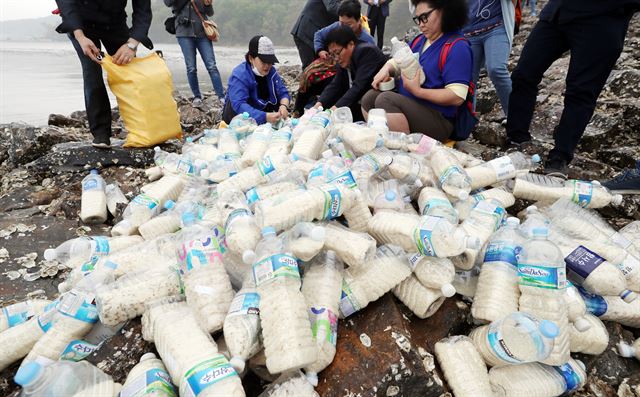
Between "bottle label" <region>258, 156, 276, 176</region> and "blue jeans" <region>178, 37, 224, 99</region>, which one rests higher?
"blue jeans" <region>178, 37, 224, 99</region>

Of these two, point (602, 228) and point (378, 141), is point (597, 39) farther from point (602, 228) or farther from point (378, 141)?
point (378, 141)

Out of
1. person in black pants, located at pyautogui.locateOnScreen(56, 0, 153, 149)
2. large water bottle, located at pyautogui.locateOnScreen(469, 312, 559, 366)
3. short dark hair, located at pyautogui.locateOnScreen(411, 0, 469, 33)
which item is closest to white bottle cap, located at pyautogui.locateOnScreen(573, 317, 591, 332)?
large water bottle, located at pyautogui.locateOnScreen(469, 312, 559, 366)

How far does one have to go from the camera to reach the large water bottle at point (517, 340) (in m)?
1.50

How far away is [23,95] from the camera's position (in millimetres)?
A: 10273

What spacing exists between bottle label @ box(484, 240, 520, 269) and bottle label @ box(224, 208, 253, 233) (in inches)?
49.2

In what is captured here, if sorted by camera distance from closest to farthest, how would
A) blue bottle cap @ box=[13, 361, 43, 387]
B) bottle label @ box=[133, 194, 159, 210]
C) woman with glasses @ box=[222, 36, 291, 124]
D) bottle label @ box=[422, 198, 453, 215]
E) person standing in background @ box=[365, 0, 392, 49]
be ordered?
blue bottle cap @ box=[13, 361, 43, 387] < bottle label @ box=[422, 198, 453, 215] < bottle label @ box=[133, 194, 159, 210] < woman with glasses @ box=[222, 36, 291, 124] < person standing in background @ box=[365, 0, 392, 49]

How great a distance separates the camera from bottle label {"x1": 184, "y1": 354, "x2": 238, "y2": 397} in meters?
1.34

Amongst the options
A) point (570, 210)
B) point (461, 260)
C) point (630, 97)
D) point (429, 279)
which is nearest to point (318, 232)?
point (429, 279)

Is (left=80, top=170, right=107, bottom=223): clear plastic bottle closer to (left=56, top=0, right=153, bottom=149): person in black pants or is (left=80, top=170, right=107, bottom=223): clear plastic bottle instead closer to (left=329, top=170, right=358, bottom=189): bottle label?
(left=56, top=0, right=153, bottom=149): person in black pants

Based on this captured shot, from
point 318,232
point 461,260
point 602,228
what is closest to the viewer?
point 318,232

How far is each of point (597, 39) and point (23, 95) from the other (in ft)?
40.9

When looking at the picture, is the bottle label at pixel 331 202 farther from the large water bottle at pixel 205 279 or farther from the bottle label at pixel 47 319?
the bottle label at pixel 47 319

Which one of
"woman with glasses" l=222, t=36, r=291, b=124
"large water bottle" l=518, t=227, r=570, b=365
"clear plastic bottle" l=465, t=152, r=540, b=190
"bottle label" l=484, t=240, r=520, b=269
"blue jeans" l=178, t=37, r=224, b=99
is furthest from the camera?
"blue jeans" l=178, t=37, r=224, b=99

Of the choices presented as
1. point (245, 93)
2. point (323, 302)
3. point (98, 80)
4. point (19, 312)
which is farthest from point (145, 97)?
point (323, 302)
